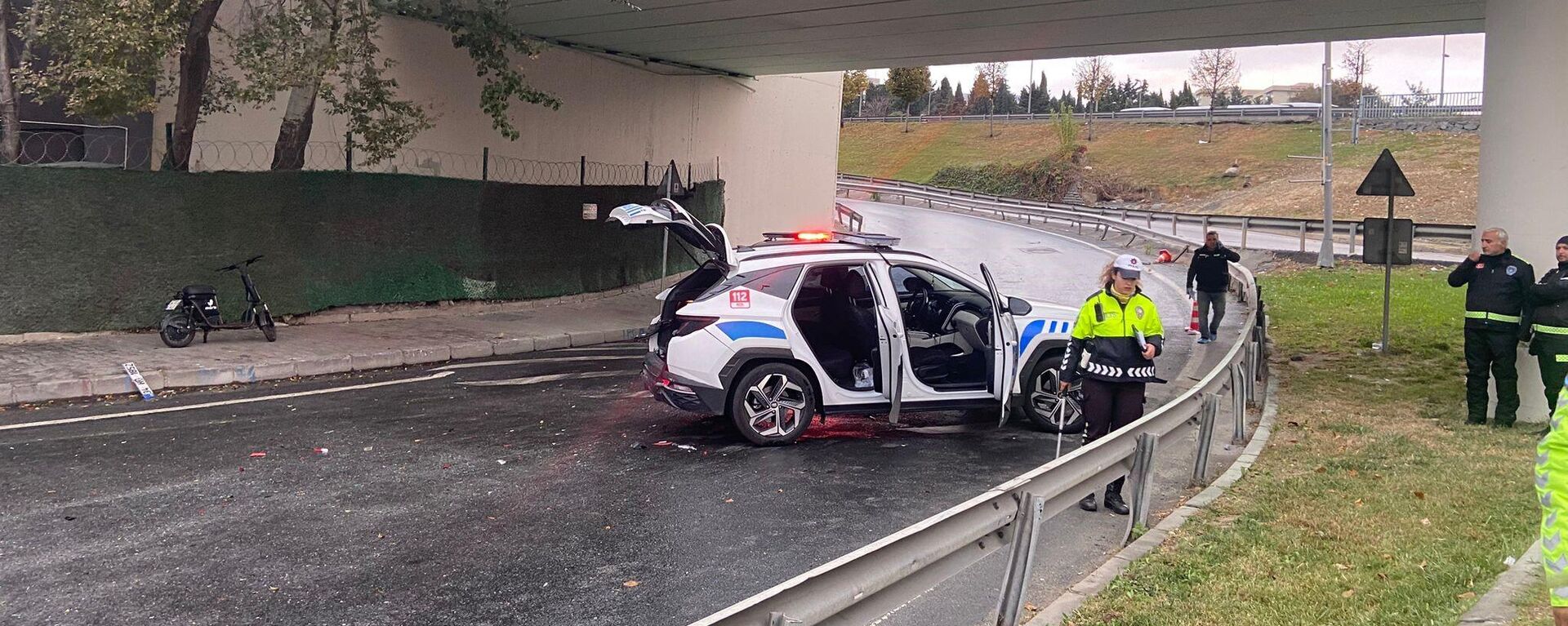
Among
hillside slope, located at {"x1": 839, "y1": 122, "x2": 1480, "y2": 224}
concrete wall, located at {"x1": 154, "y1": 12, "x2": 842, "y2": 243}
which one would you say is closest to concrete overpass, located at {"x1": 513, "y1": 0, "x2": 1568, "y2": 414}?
concrete wall, located at {"x1": 154, "y1": 12, "x2": 842, "y2": 243}

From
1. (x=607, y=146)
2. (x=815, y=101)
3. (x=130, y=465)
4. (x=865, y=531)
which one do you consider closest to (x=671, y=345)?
(x=865, y=531)

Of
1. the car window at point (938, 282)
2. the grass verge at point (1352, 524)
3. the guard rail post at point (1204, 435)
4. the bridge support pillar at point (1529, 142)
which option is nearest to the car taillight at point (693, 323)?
the car window at point (938, 282)

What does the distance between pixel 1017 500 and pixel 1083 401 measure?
2.82 meters

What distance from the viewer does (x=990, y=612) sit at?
5461 mm

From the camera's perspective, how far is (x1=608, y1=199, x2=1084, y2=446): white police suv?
871 cm

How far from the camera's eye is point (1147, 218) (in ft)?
137

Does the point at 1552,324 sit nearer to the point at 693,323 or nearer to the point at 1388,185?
the point at 1388,185

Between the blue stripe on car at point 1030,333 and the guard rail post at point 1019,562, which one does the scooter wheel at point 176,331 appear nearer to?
the blue stripe on car at point 1030,333

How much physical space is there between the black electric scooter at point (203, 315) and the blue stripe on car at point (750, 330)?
7.39 m

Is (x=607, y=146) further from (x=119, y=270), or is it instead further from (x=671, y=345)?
(x=671, y=345)

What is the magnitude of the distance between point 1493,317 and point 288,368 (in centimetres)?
1176

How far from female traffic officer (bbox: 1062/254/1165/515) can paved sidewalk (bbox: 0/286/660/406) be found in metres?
8.68

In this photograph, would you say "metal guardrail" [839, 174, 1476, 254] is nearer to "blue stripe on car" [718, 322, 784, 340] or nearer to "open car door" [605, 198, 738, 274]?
"blue stripe on car" [718, 322, 784, 340]

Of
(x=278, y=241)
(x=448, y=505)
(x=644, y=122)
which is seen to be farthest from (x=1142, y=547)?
(x=644, y=122)
